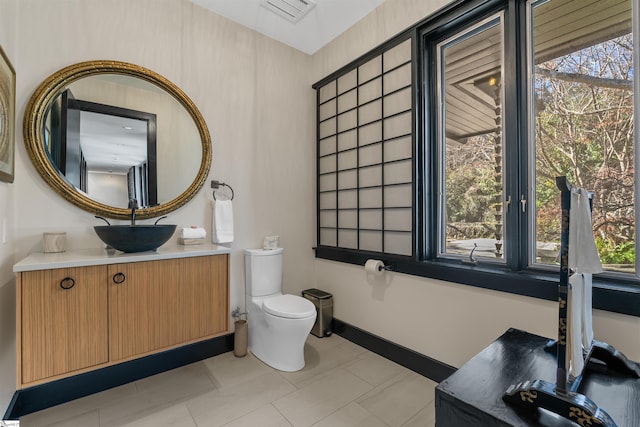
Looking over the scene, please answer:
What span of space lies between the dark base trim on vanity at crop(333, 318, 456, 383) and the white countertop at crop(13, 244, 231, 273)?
1.35 m

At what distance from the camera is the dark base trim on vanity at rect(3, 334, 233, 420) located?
1.66m

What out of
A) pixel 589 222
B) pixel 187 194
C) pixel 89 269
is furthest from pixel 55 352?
pixel 589 222

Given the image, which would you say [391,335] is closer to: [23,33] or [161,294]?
[161,294]

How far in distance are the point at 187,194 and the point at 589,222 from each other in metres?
2.35

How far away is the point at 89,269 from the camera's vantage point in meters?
1.54

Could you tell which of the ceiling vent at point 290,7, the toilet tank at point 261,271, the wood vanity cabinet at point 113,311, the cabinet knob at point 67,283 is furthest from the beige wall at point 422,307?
the cabinet knob at point 67,283

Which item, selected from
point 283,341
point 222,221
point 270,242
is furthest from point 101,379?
point 270,242

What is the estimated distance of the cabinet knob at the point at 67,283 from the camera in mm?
1455

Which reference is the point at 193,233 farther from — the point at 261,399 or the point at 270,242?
the point at 261,399

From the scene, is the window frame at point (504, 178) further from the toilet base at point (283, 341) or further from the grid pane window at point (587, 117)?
the toilet base at point (283, 341)

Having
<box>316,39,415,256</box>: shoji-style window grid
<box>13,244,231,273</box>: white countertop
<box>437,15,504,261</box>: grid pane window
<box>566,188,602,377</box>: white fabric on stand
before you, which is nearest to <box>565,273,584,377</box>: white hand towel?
<box>566,188,602,377</box>: white fabric on stand

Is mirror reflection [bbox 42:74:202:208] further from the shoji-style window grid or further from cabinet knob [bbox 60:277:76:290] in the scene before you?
the shoji-style window grid

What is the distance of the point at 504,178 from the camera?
176cm

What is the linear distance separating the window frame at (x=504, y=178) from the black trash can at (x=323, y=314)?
63 cm
